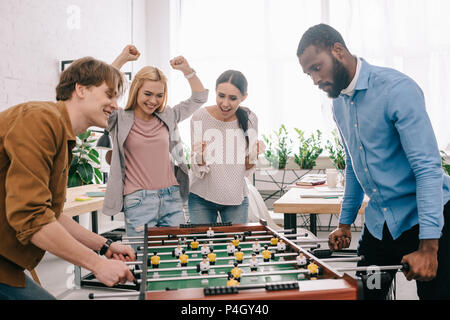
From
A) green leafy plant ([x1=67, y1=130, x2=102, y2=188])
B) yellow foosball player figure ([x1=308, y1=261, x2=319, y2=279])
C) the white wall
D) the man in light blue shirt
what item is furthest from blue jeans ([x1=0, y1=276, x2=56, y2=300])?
green leafy plant ([x1=67, y1=130, x2=102, y2=188])

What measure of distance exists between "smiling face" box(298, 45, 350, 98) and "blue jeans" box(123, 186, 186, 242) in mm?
1077

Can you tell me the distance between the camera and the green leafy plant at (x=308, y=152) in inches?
200

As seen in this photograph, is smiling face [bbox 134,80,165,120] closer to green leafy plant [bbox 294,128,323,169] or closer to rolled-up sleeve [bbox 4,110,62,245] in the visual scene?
rolled-up sleeve [bbox 4,110,62,245]

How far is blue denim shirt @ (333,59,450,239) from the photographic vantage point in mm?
1211

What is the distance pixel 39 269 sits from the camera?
3443 mm

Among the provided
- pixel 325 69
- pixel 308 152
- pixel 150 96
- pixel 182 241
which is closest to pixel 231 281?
pixel 182 241

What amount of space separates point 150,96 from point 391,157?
4.24 ft

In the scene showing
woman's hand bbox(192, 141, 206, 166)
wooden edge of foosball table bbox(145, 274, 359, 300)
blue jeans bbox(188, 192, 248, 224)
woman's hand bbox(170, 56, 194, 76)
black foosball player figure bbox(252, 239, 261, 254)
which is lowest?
blue jeans bbox(188, 192, 248, 224)

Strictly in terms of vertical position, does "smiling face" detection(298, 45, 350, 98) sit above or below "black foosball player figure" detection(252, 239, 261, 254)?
above

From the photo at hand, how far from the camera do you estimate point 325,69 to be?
144cm

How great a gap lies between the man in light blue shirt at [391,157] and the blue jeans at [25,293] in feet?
3.57

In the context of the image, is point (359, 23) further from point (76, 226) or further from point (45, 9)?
point (76, 226)

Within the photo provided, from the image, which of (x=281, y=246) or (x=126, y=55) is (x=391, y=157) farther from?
(x=126, y=55)

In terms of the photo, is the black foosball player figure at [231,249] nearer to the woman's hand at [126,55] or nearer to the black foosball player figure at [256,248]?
the black foosball player figure at [256,248]
